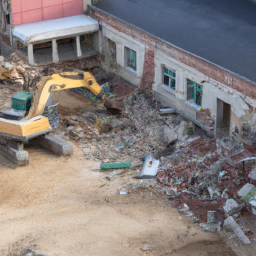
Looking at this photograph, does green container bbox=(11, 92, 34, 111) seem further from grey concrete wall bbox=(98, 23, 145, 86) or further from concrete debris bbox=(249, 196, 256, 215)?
concrete debris bbox=(249, 196, 256, 215)

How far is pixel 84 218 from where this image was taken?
660 inches

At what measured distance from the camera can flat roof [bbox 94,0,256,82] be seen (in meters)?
Result: 20.6

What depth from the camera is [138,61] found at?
78.7 ft

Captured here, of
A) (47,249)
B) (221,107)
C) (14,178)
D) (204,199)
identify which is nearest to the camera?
(47,249)

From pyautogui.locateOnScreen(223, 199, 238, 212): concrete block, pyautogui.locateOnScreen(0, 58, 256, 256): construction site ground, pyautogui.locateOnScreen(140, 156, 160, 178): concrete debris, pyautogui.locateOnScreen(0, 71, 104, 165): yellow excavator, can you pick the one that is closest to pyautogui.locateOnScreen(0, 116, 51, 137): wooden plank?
pyautogui.locateOnScreen(0, 71, 104, 165): yellow excavator

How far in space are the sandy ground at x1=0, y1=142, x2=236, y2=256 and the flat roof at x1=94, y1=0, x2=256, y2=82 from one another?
5.81 meters

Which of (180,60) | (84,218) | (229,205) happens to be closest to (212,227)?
(229,205)

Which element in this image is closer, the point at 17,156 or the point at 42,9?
the point at 17,156

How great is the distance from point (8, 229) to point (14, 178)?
2.72 meters

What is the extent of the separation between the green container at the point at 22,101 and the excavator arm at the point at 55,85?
8.1 inches

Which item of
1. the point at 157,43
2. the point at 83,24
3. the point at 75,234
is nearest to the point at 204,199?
the point at 75,234

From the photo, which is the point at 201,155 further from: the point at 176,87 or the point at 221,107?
the point at 176,87

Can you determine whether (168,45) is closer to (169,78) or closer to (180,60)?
(180,60)

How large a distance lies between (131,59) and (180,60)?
404cm
